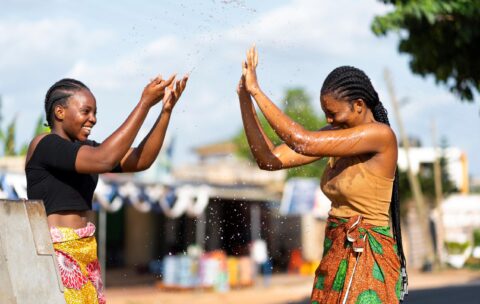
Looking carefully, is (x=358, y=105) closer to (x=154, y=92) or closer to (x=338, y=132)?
(x=338, y=132)

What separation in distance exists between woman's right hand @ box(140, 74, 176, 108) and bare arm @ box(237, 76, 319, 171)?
22.5 inches

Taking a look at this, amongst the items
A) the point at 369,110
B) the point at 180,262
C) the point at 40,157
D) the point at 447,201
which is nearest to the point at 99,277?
the point at 40,157

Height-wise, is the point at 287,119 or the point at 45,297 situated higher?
the point at 287,119

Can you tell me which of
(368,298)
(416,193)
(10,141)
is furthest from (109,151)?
(416,193)

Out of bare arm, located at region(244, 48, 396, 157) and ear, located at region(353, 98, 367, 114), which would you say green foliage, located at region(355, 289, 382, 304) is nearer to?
bare arm, located at region(244, 48, 396, 157)

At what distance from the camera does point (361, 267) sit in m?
3.99

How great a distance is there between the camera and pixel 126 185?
1970 cm

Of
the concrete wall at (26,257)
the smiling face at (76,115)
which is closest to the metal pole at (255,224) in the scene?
the smiling face at (76,115)

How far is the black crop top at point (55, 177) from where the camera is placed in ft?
12.3

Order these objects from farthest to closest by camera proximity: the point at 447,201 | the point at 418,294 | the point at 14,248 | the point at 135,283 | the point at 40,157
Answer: the point at 447,201
the point at 135,283
the point at 418,294
the point at 40,157
the point at 14,248

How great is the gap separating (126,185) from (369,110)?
52.1ft

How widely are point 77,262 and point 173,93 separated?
892mm

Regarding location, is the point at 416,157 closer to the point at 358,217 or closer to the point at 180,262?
the point at 180,262

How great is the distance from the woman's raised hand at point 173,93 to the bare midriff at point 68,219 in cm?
64
